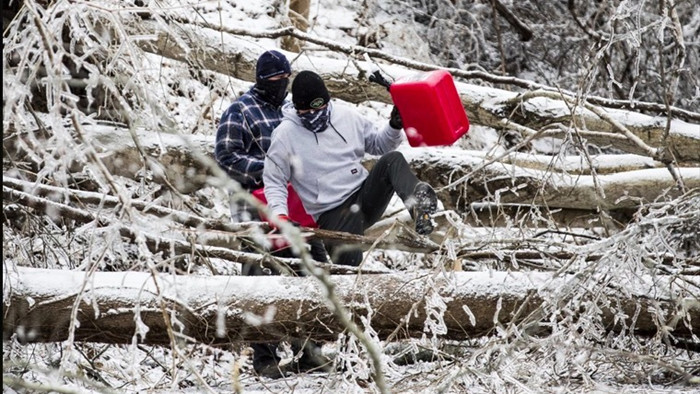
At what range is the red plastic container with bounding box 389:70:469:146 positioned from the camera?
14.6 ft

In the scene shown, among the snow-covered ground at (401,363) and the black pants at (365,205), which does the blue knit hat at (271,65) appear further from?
the black pants at (365,205)

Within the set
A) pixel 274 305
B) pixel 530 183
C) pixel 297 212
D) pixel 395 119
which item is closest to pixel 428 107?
pixel 395 119

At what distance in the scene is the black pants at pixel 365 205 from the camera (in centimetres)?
449

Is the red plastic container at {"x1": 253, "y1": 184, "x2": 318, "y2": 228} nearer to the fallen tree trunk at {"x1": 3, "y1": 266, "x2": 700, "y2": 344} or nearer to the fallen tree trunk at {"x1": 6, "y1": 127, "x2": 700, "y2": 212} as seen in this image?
the fallen tree trunk at {"x1": 3, "y1": 266, "x2": 700, "y2": 344}

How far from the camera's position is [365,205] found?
15.2 ft

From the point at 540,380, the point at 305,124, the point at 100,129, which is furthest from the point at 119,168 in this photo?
the point at 540,380

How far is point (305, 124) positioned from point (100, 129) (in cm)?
160

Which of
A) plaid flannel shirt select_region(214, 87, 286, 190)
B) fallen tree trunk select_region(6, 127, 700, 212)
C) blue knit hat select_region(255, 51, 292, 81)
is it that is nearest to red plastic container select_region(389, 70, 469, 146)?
blue knit hat select_region(255, 51, 292, 81)

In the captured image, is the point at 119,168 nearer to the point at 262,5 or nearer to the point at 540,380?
the point at 540,380

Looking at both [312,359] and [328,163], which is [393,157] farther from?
[312,359]

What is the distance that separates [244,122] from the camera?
4.83 m

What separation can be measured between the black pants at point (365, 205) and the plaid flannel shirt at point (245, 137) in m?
0.46

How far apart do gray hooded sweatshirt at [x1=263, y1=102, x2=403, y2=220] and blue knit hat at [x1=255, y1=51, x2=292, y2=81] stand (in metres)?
0.20

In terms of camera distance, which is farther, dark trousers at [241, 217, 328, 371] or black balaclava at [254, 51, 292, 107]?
black balaclava at [254, 51, 292, 107]
